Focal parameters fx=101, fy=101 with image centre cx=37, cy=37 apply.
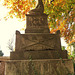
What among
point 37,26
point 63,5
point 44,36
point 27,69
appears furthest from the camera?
point 63,5

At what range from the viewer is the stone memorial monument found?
404 cm

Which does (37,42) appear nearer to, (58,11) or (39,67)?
(39,67)

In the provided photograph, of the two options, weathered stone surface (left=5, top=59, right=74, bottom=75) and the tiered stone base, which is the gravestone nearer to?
the tiered stone base

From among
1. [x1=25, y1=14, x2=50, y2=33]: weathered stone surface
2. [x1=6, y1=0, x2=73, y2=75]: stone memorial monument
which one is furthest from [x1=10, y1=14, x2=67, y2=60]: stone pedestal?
[x1=25, y1=14, x2=50, y2=33]: weathered stone surface

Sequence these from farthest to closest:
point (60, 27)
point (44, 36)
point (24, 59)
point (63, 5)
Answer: point (60, 27)
point (63, 5)
point (44, 36)
point (24, 59)

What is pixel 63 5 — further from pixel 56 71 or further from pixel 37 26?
pixel 56 71

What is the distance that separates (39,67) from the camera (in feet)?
13.3

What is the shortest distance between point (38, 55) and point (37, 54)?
6cm

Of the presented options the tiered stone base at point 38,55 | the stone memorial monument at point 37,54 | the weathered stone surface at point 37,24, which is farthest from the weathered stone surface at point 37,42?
the weathered stone surface at point 37,24

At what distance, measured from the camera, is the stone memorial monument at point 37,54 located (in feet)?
13.3

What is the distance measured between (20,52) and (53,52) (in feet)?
4.90

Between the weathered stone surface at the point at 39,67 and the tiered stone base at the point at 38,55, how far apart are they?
14.6 inches

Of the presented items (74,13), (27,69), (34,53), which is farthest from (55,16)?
(27,69)

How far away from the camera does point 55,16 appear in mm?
10375
